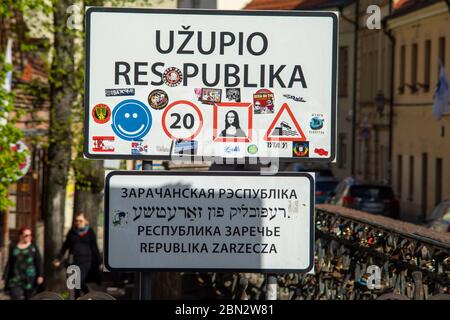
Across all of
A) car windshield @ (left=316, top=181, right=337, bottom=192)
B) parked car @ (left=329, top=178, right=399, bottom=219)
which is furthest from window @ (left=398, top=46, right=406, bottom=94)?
parked car @ (left=329, top=178, right=399, bottom=219)

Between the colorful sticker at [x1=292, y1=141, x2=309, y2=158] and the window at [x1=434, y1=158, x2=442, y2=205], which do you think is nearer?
the colorful sticker at [x1=292, y1=141, x2=309, y2=158]

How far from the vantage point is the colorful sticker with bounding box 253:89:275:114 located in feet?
→ 17.4

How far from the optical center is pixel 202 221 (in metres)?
5.42

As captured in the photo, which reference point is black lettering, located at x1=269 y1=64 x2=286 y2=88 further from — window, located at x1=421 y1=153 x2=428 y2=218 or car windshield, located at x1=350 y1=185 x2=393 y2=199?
window, located at x1=421 y1=153 x2=428 y2=218

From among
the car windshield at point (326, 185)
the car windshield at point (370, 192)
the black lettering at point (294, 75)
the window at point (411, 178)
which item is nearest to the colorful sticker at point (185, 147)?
the black lettering at point (294, 75)

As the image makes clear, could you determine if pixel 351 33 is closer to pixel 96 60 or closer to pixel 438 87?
pixel 438 87

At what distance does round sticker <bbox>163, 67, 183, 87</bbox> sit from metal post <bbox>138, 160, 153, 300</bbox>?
36 centimetres

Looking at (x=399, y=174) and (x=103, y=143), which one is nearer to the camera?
(x=103, y=143)

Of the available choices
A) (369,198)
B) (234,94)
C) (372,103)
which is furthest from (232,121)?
(372,103)

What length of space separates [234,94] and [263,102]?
120 millimetres

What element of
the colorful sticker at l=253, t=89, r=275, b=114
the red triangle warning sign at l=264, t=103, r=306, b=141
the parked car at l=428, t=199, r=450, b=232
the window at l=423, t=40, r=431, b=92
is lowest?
the parked car at l=428, t=199, r=450, b=232

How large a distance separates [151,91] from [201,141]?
276mm

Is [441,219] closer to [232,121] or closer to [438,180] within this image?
[438,180]
